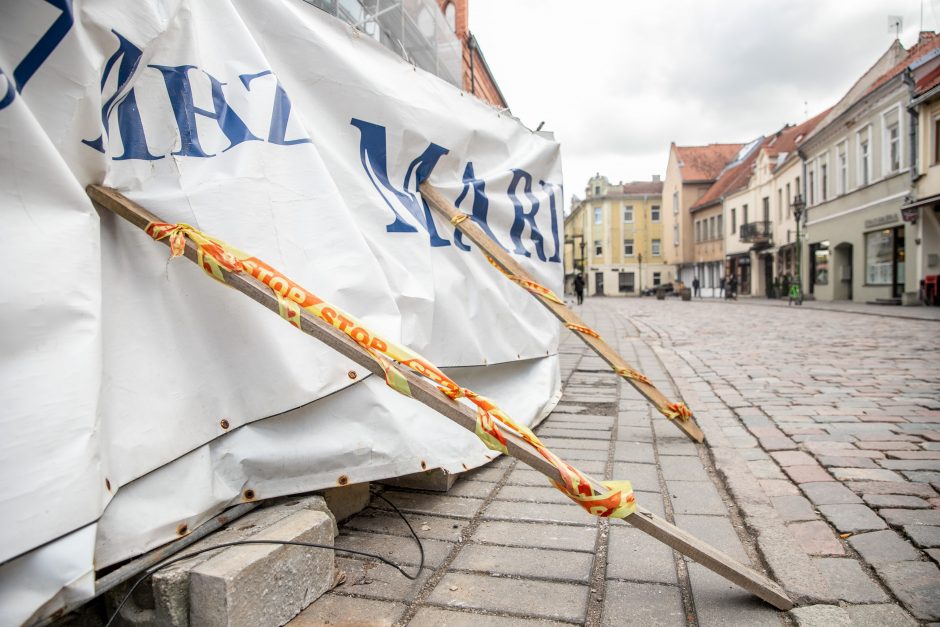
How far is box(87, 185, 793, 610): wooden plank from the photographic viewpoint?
1.88 meters

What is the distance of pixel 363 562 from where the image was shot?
7.39 ft

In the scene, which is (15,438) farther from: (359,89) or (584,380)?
(584,380)

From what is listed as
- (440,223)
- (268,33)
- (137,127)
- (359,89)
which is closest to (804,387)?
(440,223)

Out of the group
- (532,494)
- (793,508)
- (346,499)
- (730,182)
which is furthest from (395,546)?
(730,182)

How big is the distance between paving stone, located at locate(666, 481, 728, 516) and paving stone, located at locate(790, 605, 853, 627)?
0.77m

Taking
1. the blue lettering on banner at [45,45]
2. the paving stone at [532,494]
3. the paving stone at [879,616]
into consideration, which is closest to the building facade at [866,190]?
the paving stone at [532,494]

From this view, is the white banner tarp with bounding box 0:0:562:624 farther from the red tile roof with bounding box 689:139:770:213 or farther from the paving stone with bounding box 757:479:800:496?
the red tile roof with bounding box 689:139:770:213

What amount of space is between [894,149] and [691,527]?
2390 cm

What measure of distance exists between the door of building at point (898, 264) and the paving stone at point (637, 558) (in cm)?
2303

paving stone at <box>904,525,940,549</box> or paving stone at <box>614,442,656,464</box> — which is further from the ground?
paving stone at <box>904,525,940,549</box>

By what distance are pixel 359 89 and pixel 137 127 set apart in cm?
118

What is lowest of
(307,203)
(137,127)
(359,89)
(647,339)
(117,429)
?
(647,339)

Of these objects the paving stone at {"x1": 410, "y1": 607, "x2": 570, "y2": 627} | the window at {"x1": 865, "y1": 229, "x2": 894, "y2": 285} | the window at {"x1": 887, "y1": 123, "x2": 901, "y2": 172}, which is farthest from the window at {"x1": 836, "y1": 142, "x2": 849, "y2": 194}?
the paving stone at {"x1": 410, "y1": 607, "x2": 570, "y2": 627}

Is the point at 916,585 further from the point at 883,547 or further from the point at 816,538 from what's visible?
the point at 816,538
